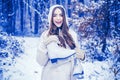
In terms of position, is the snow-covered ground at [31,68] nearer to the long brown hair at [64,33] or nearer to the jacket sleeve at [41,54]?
the jacket sleeve at [41,54]

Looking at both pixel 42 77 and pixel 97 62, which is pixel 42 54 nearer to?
pixel 42 77

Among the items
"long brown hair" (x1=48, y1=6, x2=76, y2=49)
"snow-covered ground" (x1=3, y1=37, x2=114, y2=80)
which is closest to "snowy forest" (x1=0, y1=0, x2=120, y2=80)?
"snow-covered ground" (x1=3, y1=37, x2=114, y2=80)

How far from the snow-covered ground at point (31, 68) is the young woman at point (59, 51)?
9 centimetres

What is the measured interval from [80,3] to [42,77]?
957 mm

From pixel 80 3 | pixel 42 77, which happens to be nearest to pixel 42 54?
pixel 42 77

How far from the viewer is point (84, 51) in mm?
3734

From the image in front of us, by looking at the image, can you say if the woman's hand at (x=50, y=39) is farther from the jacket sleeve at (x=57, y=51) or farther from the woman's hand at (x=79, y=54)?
the woman's hand at (x=79, y=54)

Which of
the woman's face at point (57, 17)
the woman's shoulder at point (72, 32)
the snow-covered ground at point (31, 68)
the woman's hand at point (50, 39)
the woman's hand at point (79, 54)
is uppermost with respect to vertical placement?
the woman's face at point (57, 17)

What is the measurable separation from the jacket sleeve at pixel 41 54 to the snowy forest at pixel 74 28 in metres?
0.08

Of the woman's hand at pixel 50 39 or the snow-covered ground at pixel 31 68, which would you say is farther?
the snow-covered ground at pixel 31 68

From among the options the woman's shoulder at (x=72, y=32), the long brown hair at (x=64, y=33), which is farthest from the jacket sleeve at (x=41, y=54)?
the woman's shoulder at (x=72, y=32)

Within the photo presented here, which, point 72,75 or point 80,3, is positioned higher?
point 80,3

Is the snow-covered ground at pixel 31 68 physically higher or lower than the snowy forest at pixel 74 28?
lower

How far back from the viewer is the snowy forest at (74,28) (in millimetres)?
3723
